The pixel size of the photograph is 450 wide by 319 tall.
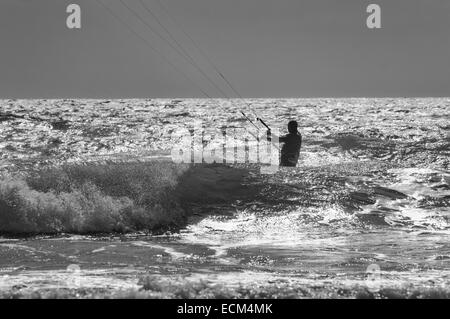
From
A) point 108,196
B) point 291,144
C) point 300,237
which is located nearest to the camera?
point 300,237

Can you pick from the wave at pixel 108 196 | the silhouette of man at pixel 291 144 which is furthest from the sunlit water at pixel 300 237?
the silhouette of man at pixel 291 144

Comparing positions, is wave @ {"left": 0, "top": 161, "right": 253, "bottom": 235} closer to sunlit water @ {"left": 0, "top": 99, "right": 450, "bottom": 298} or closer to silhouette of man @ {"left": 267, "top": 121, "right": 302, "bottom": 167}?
sunlit water @ {"left": 0, "top": 99, "right": 450, "bottom": 298}

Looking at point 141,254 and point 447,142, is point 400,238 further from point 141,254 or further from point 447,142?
point 447,142

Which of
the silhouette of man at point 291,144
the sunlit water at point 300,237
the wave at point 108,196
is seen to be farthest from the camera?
the silhouette of man at point 291,144

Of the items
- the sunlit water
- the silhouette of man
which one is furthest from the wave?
the silhouette of man

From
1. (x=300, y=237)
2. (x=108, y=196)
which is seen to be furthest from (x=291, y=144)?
(x=108, y=196)

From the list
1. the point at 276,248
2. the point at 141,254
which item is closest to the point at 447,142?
the point at 276,248

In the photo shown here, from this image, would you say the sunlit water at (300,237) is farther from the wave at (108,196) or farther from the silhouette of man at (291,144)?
the silhouette of man at (291,144)

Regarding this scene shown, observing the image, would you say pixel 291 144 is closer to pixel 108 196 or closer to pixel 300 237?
pixel 300 237

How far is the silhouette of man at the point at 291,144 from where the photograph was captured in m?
16.6

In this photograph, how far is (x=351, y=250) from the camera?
35.3 feet

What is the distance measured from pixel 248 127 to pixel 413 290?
34329 millimetres

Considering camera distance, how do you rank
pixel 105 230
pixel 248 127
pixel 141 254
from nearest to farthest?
1. pixel 141 254
2. pixel 105 230
3. pixel 248 127

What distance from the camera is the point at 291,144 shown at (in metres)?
16.9
